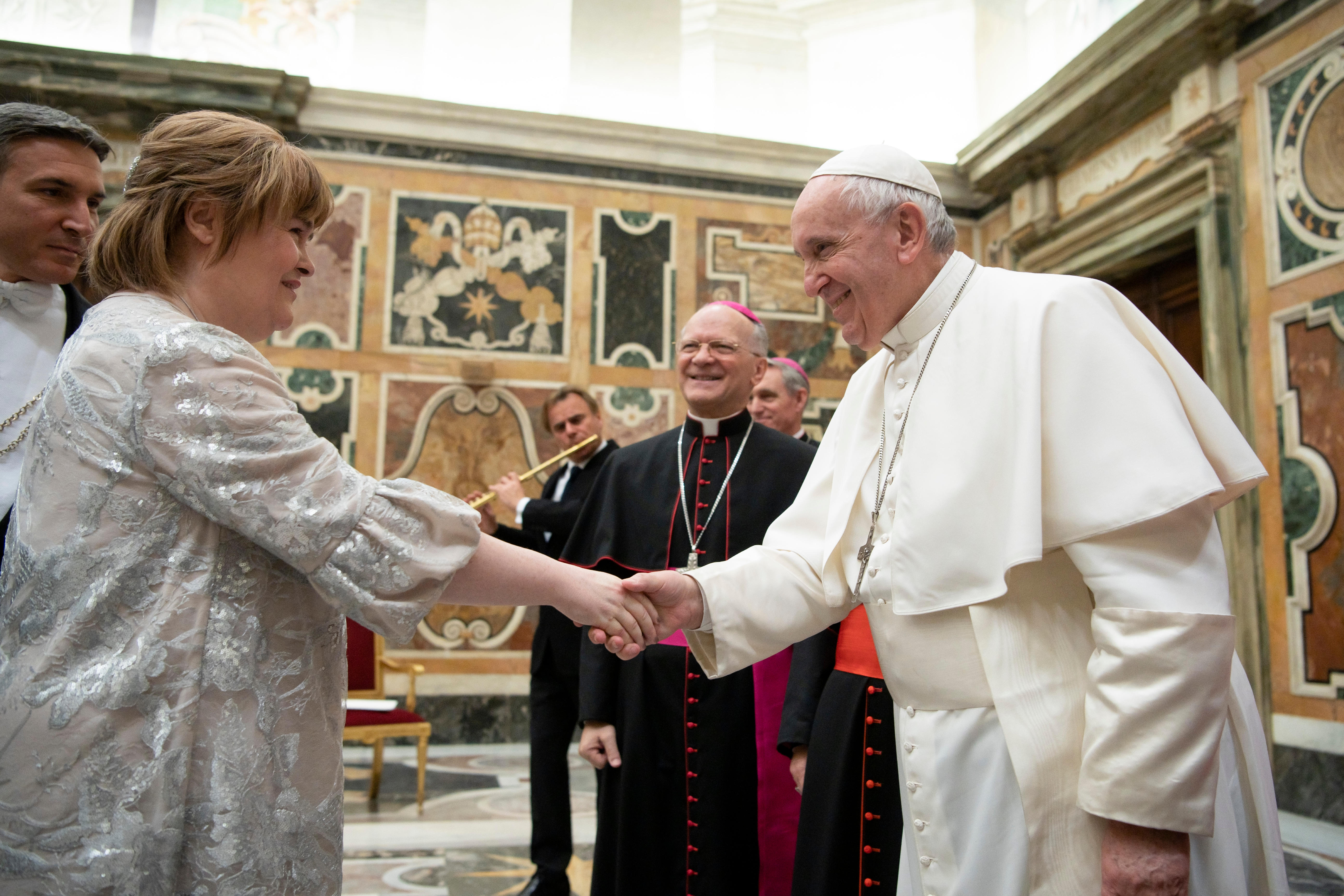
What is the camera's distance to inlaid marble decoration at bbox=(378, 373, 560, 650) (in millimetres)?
6582

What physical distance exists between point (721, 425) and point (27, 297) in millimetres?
1778

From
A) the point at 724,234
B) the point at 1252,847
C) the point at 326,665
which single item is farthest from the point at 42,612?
the point at 724,234

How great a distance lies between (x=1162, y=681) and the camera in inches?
48.7

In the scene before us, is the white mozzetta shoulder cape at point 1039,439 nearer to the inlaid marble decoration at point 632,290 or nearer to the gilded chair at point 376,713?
the gilded chair at point 376,713

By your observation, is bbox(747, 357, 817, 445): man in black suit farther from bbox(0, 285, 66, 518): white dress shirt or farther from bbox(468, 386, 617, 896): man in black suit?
bbox(0, 285, 66, 518): white dress shirt

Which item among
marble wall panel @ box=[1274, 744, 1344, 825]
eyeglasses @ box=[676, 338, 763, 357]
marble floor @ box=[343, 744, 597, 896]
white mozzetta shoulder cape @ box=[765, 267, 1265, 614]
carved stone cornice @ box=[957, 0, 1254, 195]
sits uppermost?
carved stone cornice @ box=[957, 0, 1254, 195]

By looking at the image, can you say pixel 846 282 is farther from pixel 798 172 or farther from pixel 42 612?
pixel 798 172

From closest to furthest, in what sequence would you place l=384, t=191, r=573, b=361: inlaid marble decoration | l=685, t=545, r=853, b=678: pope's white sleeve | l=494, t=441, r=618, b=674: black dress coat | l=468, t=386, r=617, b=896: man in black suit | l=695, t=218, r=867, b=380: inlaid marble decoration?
l=685, t=545, r=853, b=678: pope's white sleeve, l=468, t=386, r=617, b=896: man in black suit, l=494, t=441, r=618, b=674: black dress coat, l=384, t=191, r=573, b=361: inlaid marble decoration, l=695, t=218, r=867, b=380: inlaid marble decoration

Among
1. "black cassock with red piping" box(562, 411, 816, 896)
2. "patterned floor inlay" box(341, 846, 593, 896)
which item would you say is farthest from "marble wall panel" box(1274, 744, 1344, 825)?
"patterned floor inlay" box(341, 846, 593, 896)

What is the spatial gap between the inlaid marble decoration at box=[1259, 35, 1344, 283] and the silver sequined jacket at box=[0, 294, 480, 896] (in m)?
5.04

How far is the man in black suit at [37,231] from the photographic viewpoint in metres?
1.95

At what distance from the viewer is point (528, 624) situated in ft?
21.9

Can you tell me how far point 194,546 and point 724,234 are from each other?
648 centimetres

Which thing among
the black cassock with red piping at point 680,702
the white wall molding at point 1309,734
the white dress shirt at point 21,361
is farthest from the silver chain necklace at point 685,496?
the white wall molding at point 1309,734
